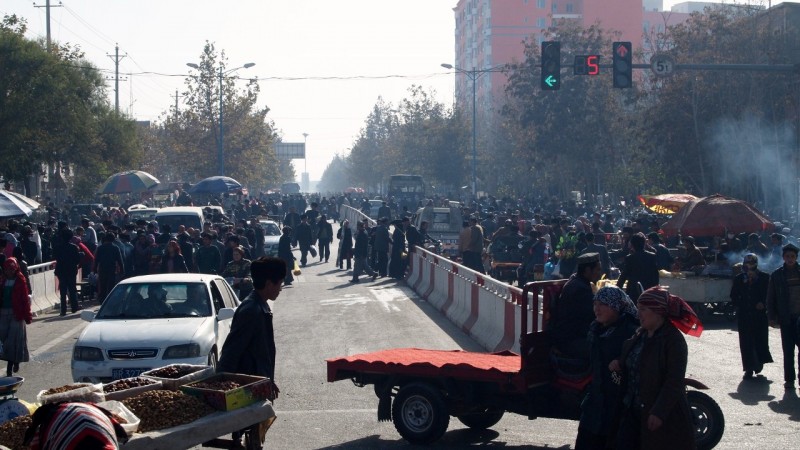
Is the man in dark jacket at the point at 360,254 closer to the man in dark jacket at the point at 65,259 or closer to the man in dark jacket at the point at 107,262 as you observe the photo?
the man in dark jacket at the point at 107,262

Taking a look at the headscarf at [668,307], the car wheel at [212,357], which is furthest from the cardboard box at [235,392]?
the car wheel at [212,357]

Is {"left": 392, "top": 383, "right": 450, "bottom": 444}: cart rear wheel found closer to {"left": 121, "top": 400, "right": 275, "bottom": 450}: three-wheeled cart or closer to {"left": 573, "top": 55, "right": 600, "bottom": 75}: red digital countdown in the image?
{"left": 121, "top": 400, "right": 275, "bottom": 450}: three-wheeled cart

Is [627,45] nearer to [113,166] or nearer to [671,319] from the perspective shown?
[671,319]

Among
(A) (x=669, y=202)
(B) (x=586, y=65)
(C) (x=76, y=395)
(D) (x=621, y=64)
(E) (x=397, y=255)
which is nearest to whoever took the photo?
(C) (x=76, y=395)

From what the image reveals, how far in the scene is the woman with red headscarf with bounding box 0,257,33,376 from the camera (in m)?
12.3

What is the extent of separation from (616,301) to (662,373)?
0.82 m

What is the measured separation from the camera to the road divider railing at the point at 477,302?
46.9 feet

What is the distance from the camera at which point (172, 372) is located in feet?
24.9

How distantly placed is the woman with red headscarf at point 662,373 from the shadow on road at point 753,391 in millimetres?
5765

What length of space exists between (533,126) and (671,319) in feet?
174

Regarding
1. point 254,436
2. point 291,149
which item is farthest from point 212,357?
point 291,149

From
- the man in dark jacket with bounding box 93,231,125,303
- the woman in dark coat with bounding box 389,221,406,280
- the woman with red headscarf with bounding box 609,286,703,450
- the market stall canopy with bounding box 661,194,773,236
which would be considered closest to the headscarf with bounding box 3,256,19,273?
the man in dark jacket with bounding box 93,231,125,303

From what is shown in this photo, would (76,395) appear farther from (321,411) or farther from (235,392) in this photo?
(321,411)

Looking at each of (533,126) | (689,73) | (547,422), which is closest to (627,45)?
(547,422)
